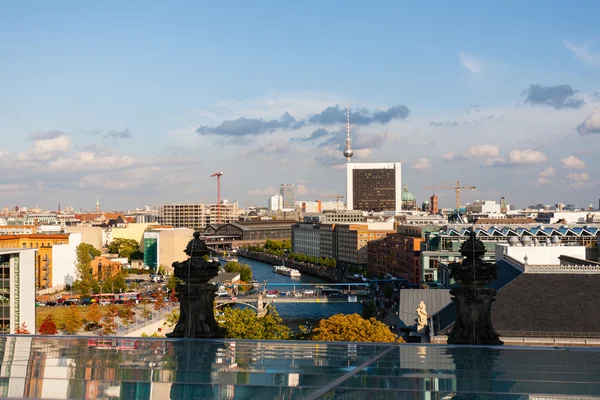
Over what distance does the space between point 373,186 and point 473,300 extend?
15228cm

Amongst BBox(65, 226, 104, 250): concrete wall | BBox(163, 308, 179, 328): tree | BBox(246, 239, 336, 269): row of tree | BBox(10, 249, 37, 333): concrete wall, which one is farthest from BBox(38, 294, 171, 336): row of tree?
BBox(246, 239, 336, 269): row of tree

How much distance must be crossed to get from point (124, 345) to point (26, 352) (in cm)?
78

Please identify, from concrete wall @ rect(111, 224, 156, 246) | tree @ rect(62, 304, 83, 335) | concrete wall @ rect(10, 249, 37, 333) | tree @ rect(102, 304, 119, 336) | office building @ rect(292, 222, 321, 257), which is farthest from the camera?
office building @ rect(292, 222, 321, 257)

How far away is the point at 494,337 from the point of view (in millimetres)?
6633

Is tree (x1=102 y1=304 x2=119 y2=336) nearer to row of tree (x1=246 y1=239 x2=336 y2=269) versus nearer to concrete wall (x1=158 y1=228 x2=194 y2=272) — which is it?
concrete wall (x1=158 y1=228 x2=194 y2=272)

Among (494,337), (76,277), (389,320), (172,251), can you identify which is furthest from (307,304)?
(494,337)

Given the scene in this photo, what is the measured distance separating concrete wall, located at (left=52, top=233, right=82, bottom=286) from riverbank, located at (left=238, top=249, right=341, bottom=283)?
78.0 ft

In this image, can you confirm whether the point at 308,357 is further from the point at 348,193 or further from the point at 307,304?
the point at 348,193

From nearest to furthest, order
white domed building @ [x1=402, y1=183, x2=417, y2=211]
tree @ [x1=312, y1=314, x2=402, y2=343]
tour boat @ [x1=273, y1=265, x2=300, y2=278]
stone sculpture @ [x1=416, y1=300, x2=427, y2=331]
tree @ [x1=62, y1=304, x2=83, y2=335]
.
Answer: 1. tree @ [x1=312, y1=314, x2=402, y2=343]
2. stone sculpture @ [x1=416, y1=300, x2=427, y2=331]
3. tree @ [x1=62, y1=304, x2=83, y2=335]
4. tour boat @ [x1=273, y1=265, x2=300, y2=278]
5. white domed building @ [x1=402, y1=183, x2=417, y2=211]

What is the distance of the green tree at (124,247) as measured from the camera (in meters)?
78.4

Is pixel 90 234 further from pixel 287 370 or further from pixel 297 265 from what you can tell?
pixel 287 370

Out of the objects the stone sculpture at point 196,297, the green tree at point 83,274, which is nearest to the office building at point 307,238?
the green tree at point 83,274

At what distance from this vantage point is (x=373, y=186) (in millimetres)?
158250

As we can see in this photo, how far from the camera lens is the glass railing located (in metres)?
4.34
